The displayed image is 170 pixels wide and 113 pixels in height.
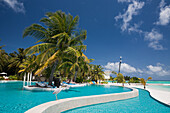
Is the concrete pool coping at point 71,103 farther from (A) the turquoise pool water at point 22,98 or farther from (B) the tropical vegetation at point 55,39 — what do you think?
(B) the tropical vegetation at point 55,39

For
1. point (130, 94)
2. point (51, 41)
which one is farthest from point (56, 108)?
point (51, 41)

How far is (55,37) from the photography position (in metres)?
14.5

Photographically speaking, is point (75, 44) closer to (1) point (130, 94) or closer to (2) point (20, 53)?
(1) point (130, 94)

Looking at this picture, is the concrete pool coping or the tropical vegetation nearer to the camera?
the concrete pool coping

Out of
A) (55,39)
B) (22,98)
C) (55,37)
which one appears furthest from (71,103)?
Result: (55,39)

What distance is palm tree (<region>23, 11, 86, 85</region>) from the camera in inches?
528

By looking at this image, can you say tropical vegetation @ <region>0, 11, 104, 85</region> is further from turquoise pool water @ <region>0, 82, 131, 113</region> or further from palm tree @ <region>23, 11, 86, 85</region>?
turquoise pool water @ <region>0, 82, 131, 113</region>

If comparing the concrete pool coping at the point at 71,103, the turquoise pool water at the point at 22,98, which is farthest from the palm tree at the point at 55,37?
the concrete pool coping at the point at 71,103

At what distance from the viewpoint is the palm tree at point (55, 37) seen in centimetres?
1342

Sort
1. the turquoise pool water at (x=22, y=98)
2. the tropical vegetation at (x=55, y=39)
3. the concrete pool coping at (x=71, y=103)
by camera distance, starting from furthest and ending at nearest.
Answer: the tropical vegetation at (x=55, y=39)
the turquoise pool water at (x=22, y=98)
the concrete pool coping at (x=71, y=103)

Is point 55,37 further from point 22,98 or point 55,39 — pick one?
point 22,98

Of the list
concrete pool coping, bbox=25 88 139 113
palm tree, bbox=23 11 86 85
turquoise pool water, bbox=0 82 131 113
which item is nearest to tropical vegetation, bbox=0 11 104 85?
palm tree, bbox=23 11 86 85

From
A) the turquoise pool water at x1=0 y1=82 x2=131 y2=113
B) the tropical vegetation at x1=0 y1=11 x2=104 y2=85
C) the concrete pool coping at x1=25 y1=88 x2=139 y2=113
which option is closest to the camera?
the concrete pool coping at x1=25 y1=88 x2=139 y2=113

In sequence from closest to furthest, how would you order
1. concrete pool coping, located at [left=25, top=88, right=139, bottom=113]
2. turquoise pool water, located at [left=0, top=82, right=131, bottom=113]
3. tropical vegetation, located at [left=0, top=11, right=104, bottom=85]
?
concrete pool coping, located at [left=25, top=88, right=139, bottom=113] < turquoise pool water, located at [left=0, top=82, right=131, bottom=113] < tropical vegetation, located at [left=0, top=11, right=104, bottom=85]
